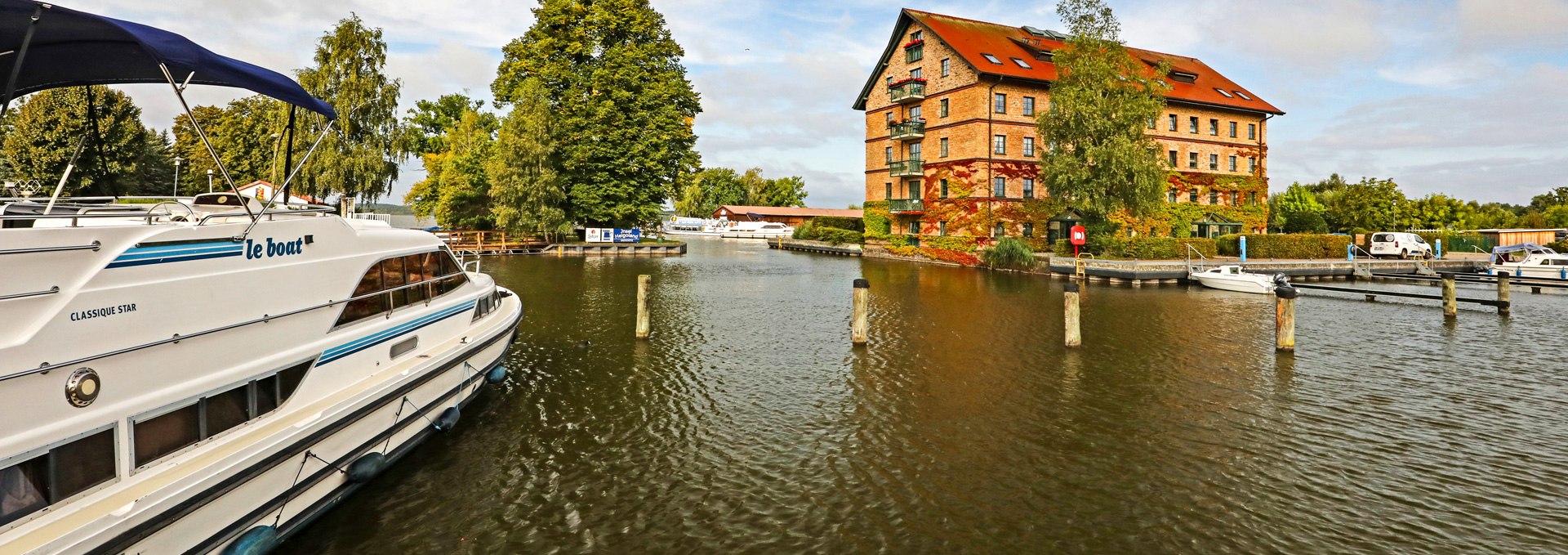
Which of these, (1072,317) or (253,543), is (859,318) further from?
(253,543)

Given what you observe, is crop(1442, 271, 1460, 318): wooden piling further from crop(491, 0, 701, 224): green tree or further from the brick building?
crop(491, 0, 701, 224): green tree

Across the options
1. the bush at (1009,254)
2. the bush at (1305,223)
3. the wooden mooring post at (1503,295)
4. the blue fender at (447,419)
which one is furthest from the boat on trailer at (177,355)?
the bush at (1305,223)

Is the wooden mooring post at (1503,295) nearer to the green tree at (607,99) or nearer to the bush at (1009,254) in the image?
the bush at (1009,254)

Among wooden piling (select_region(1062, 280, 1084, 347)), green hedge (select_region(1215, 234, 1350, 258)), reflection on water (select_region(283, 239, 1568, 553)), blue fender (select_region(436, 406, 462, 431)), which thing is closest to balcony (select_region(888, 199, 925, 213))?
green hedge (select_region(1215, 234, 1350, 258))

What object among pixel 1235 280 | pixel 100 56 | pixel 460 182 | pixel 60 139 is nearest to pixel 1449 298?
pixel 1235 280

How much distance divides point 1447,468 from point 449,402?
1398 centimetres

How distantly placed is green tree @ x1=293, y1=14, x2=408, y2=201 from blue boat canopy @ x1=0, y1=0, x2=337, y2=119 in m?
42.3

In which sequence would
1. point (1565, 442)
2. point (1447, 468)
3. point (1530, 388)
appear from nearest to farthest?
point (1447, 468), point (1565, 442), point (1530, 388)

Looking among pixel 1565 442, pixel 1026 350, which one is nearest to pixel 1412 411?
pixel 1565 442

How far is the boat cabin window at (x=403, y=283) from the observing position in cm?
925

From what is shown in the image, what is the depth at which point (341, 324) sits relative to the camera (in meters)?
8.77

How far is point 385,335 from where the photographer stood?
30.9ft

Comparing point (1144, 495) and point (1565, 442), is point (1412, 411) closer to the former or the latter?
point (1565, 442)

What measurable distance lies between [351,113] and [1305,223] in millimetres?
76485
